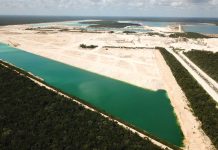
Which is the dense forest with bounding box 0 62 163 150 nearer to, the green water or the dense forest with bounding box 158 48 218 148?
the green water

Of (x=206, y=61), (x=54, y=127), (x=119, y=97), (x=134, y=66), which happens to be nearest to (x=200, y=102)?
(x=119, y=97)

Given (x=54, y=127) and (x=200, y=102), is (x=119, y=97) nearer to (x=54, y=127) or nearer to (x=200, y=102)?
(x=200, y=102)

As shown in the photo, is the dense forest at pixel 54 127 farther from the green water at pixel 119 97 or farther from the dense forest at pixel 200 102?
the dense forest at pixel 200 102

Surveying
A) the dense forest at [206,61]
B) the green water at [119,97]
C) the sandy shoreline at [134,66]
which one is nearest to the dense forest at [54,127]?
the green water at [119,97]

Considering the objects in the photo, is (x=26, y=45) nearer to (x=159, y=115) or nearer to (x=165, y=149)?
(x=159, y=115)

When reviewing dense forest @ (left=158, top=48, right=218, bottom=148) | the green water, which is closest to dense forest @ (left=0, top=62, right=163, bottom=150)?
the green water
